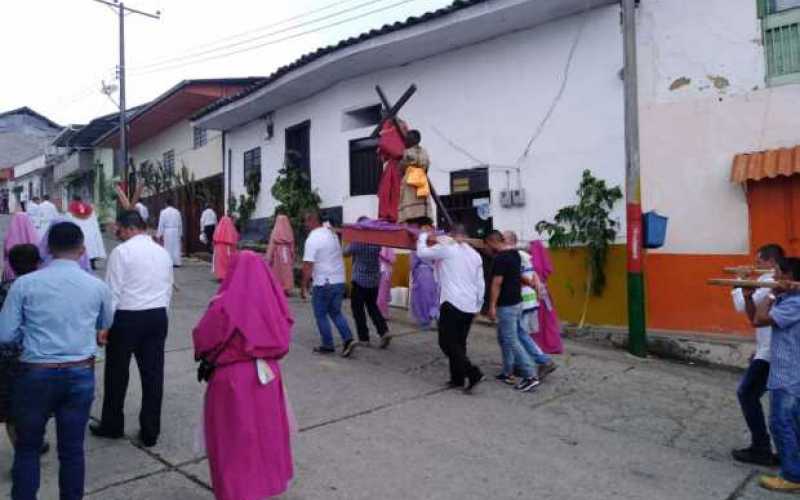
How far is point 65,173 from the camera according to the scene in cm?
2973

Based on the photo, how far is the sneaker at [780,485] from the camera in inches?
156

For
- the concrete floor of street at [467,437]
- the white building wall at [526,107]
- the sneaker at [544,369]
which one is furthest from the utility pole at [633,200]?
the sneaker at [544,369]

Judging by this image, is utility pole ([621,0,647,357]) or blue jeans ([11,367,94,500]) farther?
utility pole ([621,0,647,357])

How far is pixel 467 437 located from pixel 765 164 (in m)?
4.65

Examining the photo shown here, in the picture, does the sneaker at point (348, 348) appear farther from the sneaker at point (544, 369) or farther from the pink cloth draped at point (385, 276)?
the sneaker at point (544, 369)

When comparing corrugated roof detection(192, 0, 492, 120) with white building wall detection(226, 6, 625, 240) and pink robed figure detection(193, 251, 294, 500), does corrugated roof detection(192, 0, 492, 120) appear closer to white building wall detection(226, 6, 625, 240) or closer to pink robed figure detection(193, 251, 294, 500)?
white building wall detection(226, 6, 625, 240)

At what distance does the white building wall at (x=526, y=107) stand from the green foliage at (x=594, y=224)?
144 mm

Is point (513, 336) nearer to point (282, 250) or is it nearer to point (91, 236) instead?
point (282, 250)

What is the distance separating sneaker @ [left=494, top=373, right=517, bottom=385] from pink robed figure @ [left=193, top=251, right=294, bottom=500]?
3.19m

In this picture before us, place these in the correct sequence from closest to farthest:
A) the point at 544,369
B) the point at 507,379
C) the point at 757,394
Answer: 1. the point at 757,394
2. the point at 507,379
3. the point at 544,369

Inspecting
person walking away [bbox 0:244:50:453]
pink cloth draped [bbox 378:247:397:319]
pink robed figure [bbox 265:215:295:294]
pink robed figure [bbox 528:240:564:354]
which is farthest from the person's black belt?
pink robed figure [bbox 265:215:295:294]

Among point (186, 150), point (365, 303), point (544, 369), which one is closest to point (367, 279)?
point (365, 303)

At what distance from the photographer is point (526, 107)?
29.2ft

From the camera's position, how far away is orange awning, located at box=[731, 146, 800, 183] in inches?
261
